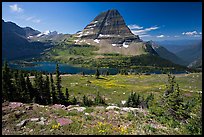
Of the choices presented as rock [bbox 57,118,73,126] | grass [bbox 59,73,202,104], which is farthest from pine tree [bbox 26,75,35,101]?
rock [bbox 57,118,73,126]

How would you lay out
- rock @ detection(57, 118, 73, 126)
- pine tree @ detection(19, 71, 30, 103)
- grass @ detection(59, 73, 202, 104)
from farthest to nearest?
grass @ detection(59, 73, 202, 104) < pine tree @ detection(19, 71, 30, 103) < rock @ detection(57, 118, 73, 126)

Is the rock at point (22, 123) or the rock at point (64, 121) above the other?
the rock at point (22, 123)

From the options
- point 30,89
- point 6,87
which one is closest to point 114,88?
point 30,89

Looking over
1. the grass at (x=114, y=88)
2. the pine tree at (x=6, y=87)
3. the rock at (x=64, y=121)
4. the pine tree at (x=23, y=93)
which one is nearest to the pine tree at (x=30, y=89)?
the pine tree at (x=23, y=93)

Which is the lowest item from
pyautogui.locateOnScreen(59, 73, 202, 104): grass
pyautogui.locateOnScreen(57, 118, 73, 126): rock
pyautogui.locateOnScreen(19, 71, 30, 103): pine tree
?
pyautogui.locateOnScreen(59, 73, 202, 104): grass

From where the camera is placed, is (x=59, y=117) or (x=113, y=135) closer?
(x=113, y=135)

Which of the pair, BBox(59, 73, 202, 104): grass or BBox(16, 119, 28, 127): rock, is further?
BBox(59, 73, 202, 104): grass

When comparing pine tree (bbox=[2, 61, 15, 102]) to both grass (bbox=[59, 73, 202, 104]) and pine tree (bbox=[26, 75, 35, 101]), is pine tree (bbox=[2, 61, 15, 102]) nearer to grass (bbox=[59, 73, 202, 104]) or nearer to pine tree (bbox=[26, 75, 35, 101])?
pine tree (bbox=[26, 75, 35, 101])

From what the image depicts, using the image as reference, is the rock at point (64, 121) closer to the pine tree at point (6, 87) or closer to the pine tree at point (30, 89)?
the pine tree at point (6, 87)

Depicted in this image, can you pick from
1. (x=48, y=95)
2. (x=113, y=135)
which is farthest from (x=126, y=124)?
(x=48, y=95)

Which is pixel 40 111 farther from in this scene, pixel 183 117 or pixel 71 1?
pixel 183 117

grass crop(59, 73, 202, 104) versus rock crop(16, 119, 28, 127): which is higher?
rock crop(16, 119, 28, 127)

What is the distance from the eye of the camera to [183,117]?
18406 millimetres

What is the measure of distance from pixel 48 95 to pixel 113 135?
46.9 m
